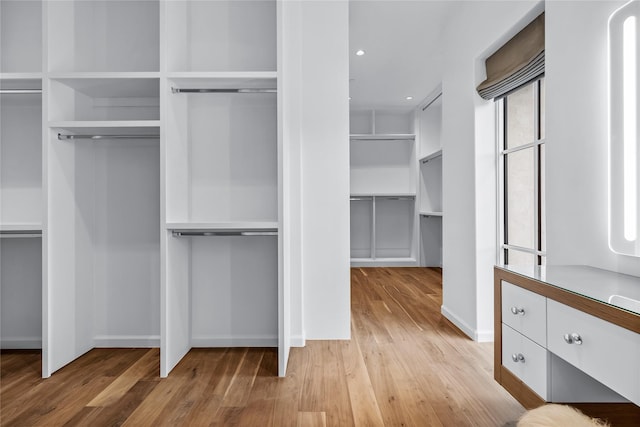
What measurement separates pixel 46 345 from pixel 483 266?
282cm

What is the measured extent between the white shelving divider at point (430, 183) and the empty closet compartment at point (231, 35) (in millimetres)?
4157

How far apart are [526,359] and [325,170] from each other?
1.75 metres

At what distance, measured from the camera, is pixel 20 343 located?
8.77ft

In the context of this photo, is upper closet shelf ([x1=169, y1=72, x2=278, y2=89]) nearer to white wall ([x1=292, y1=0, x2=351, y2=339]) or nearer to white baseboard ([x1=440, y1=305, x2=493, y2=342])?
white wall ([x1=292, y1=0, x2=351, y2=339])

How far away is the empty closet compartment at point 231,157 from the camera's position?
262 centimetres

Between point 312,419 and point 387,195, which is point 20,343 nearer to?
point 312,419

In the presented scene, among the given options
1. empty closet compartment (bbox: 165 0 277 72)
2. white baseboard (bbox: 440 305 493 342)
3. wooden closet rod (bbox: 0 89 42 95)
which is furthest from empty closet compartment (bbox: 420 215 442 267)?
wooden closet rod (bbox: 0 89 42 95)

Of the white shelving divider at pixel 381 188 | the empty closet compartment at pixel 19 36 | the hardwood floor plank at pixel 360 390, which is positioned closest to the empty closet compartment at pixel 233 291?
the hardwood floor plank at pixel 360 390

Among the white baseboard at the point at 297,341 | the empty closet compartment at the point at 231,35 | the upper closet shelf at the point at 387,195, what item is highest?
the empty closet compartment at the point at 231,35

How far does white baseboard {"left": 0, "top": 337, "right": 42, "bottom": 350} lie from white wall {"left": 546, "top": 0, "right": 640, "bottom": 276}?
3230 mm

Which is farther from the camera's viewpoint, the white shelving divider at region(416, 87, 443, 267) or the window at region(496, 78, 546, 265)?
the white shelving divider at region(416, 87, 443, 267)

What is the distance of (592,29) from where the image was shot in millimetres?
1763

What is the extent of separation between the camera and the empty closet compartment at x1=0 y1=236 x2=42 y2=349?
A: 265 centimetres

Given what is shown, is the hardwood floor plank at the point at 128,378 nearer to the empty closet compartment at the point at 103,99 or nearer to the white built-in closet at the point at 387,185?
the empty closet compartment at the point at 103,99
